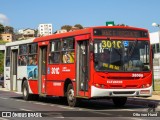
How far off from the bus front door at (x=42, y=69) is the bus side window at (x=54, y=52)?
1.00m

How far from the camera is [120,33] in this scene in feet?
61.4

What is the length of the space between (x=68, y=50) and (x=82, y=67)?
1.52m

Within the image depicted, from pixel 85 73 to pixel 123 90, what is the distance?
1664 mm

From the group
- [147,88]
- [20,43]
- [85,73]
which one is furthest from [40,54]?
[147,88]

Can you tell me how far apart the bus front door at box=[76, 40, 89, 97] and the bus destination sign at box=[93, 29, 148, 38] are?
0.66 metres

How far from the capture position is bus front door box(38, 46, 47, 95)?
2306 cm

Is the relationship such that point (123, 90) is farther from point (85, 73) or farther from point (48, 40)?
point (48, 40)

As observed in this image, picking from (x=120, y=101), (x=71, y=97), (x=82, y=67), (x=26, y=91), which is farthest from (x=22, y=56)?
(x=82, y=67)

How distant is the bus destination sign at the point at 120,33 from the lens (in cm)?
1844

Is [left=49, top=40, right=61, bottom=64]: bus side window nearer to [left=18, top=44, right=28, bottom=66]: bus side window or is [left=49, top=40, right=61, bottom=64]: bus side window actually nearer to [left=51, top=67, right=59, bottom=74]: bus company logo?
[left=51, top=67, right=59, bottom=74]: bus company logo

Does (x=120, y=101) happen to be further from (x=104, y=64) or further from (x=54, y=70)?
(x=54, y=70)

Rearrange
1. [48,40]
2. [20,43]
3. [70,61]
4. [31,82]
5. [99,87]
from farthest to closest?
[20,43]
[31,82]
[48,40]
[70,61]
[99,87]

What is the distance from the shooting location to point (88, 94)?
18.2 m

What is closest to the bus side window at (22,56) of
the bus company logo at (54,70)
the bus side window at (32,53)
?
the bus side window at (32,53)
